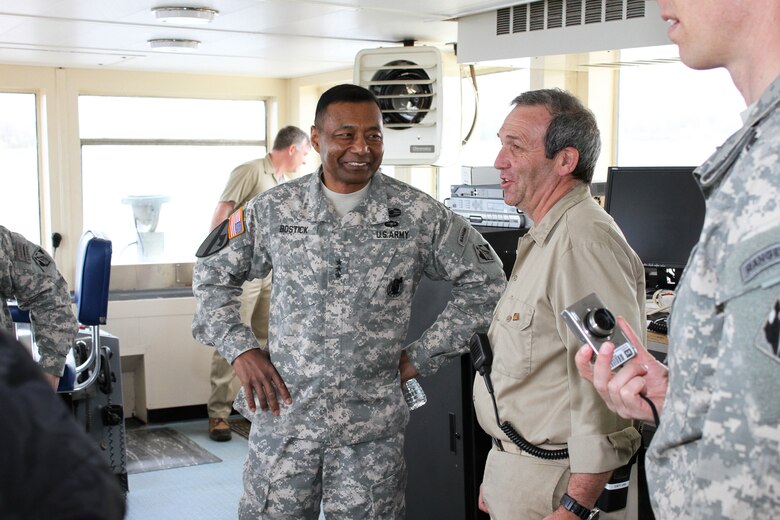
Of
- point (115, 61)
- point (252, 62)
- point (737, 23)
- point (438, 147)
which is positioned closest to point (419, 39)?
point (438, 147)

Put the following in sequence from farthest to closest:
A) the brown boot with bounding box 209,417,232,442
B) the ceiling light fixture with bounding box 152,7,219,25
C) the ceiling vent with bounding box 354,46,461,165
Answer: the brown boot with bounding box 209,417,232,442 → the ceiling vent with bounding box 354,46,461,165 → the ceiling light fixture with bounding box 152,7,219,25

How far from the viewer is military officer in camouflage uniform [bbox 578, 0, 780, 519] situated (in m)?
0.90

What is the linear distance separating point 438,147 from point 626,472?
228 cm

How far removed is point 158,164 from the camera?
621 cm

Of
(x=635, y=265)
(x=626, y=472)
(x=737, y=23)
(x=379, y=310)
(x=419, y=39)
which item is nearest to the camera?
(x=737, y=23)

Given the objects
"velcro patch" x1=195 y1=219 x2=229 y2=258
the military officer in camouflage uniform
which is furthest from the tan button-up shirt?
"velcro patch" x1=195 y1=219 x2=229 y2=258

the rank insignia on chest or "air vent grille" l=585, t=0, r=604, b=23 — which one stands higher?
"air vent grille" l=585, t=0, r=604, b=23

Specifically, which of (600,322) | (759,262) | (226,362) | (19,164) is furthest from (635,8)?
(19,164)

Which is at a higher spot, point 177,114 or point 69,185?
point 177,114

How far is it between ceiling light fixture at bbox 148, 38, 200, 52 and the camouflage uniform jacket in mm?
2396

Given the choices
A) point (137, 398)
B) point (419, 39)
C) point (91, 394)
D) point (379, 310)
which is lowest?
point (137, 398)

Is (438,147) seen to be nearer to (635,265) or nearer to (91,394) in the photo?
(91,394)

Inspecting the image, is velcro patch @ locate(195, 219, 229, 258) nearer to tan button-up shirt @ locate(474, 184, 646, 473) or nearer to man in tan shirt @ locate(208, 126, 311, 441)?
tan button-up shirt @ locate(474, 184, 646, 473)

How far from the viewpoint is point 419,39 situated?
436 centimetres
